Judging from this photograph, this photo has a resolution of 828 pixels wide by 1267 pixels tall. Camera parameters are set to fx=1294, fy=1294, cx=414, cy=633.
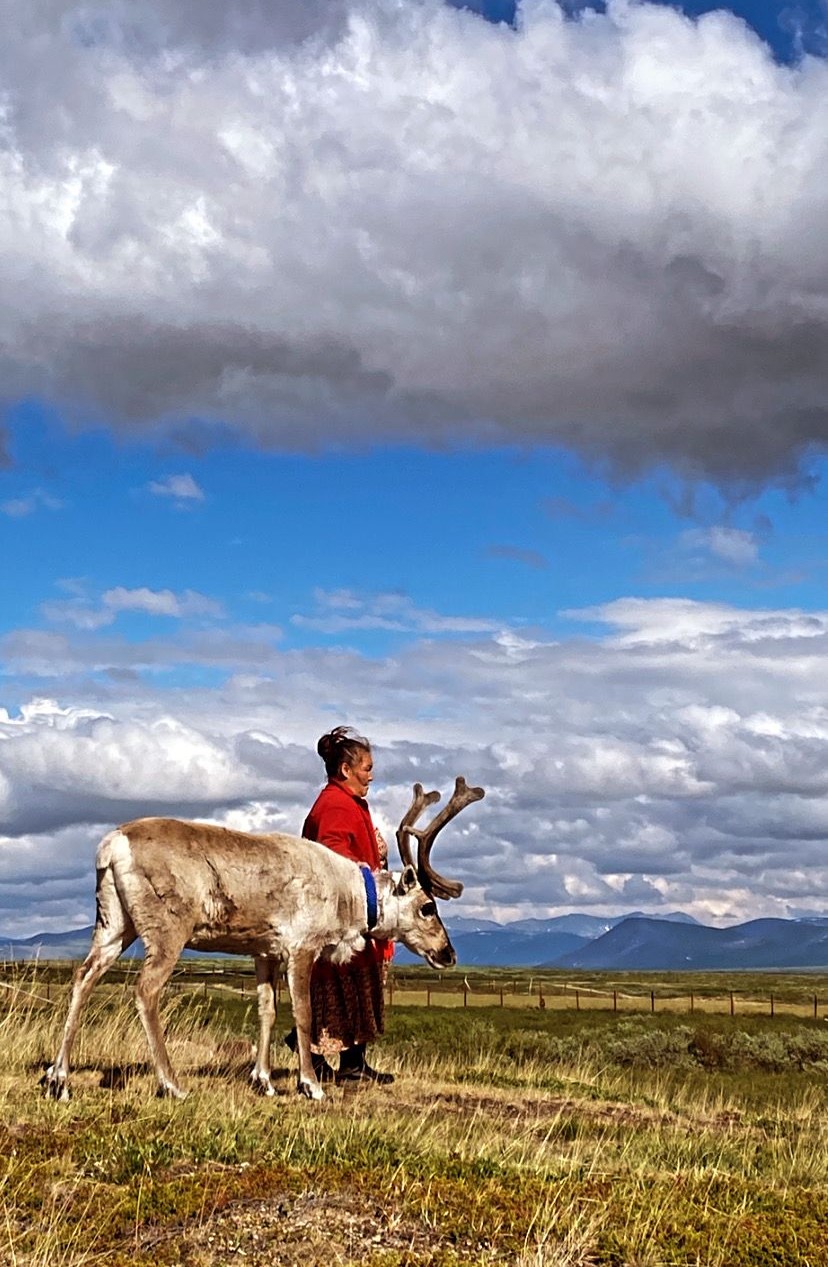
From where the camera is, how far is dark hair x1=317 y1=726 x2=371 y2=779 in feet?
39.6

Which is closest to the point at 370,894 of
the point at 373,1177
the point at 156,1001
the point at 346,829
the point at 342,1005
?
the point at 346,829

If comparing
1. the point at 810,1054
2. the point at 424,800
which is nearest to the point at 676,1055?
the point at 810,1054

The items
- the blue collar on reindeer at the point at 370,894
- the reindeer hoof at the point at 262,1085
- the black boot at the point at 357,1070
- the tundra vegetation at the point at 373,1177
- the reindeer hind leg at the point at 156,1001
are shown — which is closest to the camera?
the tundra vegetation at the point at 373,1177

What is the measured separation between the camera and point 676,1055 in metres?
30.6

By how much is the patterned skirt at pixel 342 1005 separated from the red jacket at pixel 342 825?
88cm

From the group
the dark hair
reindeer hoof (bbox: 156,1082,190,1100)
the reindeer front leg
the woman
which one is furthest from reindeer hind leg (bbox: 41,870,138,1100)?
the dark hair

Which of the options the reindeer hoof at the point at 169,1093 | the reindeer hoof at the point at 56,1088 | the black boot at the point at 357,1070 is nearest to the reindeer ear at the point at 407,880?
the black boot at the point at 357,1070

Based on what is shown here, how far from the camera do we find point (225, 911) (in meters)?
10.1

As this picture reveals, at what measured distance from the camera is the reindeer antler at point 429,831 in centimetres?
1246

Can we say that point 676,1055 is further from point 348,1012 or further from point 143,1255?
point 143,1255

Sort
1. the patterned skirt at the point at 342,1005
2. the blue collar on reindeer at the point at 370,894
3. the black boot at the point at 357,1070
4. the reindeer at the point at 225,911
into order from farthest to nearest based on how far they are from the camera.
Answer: the black boot at the point at 357,1070 < the patterned skirt at the point at 342,1005 < the blue collar on reindeer at the point at 370,894 < the reindeer at the point at 225,911

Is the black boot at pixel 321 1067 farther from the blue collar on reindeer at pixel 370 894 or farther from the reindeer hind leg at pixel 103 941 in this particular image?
the reindeer hind leg at pixel 103 941

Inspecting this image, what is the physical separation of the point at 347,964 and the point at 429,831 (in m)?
1.50

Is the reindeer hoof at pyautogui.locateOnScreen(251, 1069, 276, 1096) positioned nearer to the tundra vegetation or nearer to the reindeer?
the reindeer
